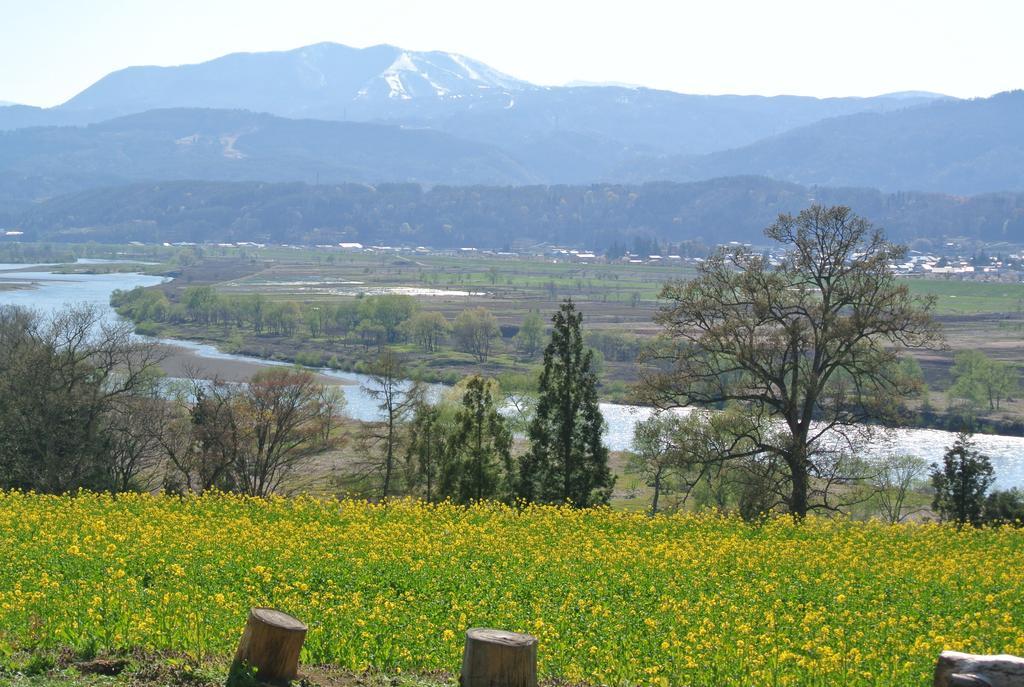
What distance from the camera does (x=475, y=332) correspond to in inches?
5157

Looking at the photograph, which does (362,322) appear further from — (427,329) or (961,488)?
(961,488)

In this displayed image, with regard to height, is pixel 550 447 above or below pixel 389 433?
above

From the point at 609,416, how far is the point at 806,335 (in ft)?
194

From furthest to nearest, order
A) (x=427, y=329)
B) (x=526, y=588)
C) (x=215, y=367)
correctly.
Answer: (x=427, y=329) < (x=215, y=367) < (x=526, y=588)

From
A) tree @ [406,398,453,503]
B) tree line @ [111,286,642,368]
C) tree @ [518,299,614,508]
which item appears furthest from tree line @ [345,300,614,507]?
tree line @ [111,286,642,368]

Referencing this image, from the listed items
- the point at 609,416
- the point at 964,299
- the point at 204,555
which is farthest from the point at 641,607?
the point at 964,299

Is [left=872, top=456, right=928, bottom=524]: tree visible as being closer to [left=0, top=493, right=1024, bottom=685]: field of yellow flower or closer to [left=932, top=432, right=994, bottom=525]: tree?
[left=932, top=432, right=994, bottom=525]: tree

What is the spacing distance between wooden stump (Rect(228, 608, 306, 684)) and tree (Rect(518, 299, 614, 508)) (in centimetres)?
2552

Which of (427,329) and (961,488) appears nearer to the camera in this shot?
(961,488)

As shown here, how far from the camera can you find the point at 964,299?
642 ft

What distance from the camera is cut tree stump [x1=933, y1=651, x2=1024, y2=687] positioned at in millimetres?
8258

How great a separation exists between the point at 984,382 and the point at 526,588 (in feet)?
316

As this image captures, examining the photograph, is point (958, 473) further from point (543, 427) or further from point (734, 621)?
point (734, 621)

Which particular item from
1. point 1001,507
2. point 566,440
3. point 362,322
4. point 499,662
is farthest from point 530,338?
point 499,662
